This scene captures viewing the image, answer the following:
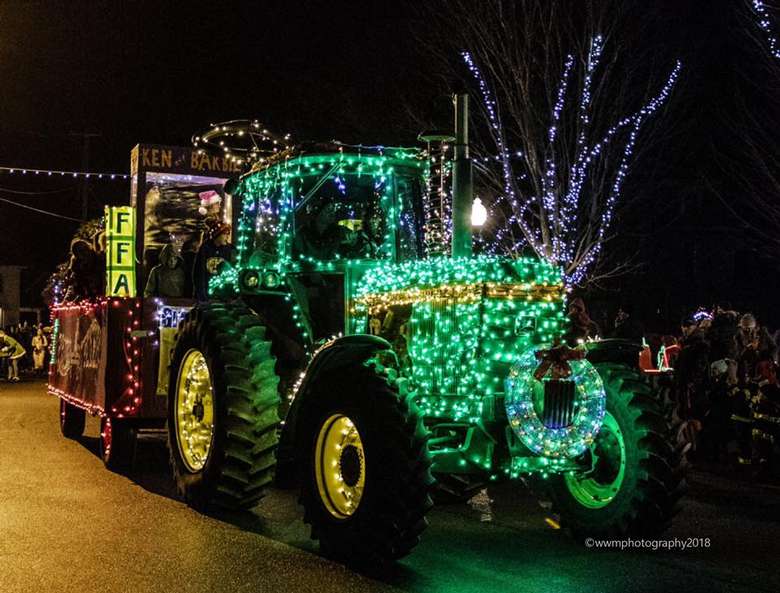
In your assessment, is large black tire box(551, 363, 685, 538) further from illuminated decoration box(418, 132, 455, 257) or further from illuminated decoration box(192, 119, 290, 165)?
illuminated decoration box(192, 119, 290, 165)

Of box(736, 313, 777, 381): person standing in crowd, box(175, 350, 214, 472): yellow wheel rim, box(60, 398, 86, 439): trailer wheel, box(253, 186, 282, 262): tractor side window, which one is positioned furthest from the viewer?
box(60, 398, 86, 439): trailer wheel

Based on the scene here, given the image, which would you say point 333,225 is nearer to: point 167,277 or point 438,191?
point 438,191

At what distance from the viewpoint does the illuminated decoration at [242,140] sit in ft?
34.4

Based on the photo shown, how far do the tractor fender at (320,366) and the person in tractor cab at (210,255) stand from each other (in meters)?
3.15

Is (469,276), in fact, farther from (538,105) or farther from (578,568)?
(538,105)

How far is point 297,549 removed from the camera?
789 centimetres

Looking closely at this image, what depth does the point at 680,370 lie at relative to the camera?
1364 centimetres

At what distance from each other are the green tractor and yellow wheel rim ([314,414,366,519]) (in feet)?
0.05

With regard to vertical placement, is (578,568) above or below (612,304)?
below

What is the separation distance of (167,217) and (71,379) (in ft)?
30.6

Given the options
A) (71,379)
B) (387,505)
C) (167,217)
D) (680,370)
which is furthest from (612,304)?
(387,505)

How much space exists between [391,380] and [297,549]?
5.47 feet

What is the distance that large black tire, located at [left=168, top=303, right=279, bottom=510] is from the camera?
8.88 m

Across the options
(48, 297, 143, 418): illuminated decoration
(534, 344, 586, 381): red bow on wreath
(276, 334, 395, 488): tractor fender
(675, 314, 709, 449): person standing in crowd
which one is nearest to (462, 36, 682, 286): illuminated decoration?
(675, 314, 709, 449): person standing in crowd
